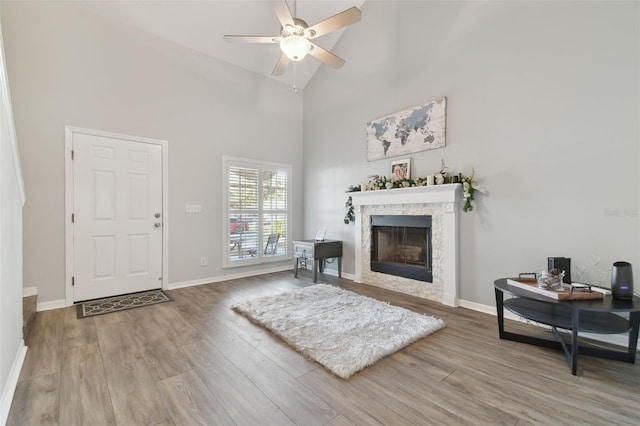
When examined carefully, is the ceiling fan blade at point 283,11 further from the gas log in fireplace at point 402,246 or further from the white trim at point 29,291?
the white trim at point 29,291

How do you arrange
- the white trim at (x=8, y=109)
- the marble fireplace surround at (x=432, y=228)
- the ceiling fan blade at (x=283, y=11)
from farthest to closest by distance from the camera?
the marble fireplace surround at (x=432, y=228), the ceiling fan blade at (x=283, y=11), the white trim at (x=8, y=109)

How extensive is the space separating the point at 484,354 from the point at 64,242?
14.7 ft

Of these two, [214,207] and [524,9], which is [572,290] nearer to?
[524,9]

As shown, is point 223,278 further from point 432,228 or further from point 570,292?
point 570,292

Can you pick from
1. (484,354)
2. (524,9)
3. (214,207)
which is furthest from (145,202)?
(524,9)

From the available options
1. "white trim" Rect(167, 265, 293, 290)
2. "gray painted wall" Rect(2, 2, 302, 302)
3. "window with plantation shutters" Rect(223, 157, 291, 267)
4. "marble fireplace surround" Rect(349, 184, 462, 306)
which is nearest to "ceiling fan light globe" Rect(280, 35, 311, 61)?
"marble fireplace surround" Rect(349, 184, 462, 306)

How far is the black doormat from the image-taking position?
3.04 metres

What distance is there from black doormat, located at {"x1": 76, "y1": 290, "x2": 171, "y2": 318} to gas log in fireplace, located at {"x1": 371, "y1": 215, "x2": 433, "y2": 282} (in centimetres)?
296

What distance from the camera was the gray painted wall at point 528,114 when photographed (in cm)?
229

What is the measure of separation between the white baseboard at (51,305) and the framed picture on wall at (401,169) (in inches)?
173

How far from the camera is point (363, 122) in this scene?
4402 millimetres

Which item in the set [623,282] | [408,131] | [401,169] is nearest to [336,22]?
[408,131]

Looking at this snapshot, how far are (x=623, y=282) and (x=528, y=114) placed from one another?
66.3 inches

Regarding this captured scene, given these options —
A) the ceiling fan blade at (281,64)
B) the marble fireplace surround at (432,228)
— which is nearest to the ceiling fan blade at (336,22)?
the ceiling fan blade at (281,64)
